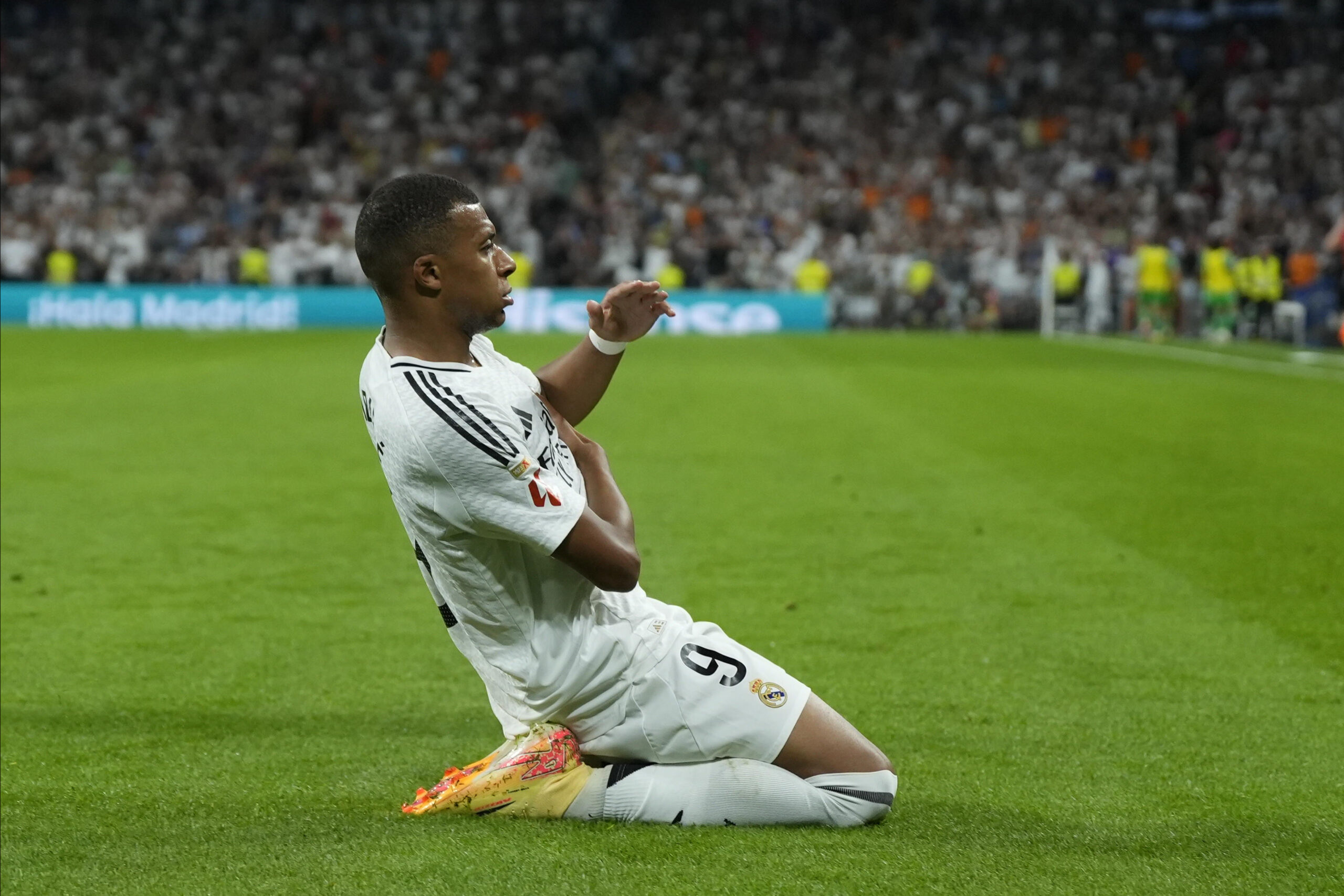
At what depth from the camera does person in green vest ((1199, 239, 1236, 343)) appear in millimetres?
27938

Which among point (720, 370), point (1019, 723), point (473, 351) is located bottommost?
point (720, 370)

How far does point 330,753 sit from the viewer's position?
14.9 ft

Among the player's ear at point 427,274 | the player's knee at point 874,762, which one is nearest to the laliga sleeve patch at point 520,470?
the player's ear at point 427,274

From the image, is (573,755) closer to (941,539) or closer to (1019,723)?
(1019,723)

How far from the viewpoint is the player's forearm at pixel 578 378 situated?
156 inches

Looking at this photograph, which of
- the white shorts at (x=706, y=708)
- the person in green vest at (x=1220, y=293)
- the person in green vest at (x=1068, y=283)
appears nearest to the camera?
the white shorts at (x=706, y=708)

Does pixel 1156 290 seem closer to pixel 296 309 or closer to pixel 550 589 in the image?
pixel 296 309

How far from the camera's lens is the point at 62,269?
32906 millimetres

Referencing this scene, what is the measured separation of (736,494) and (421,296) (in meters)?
6.27

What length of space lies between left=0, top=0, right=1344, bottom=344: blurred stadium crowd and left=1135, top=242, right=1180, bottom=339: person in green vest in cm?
94

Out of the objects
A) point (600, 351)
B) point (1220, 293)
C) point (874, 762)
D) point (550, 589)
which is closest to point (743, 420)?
point (600, 351)

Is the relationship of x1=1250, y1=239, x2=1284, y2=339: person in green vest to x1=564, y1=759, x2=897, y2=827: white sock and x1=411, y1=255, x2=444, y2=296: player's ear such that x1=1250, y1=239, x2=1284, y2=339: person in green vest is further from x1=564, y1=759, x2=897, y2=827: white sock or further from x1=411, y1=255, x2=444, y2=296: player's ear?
x1=411, y1=255, x2=444, y2=296: player's ear

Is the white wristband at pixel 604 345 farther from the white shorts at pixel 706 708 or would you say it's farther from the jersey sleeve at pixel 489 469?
the white shorts at pixel 706 708

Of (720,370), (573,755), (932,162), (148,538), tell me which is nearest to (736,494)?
(148,538)
